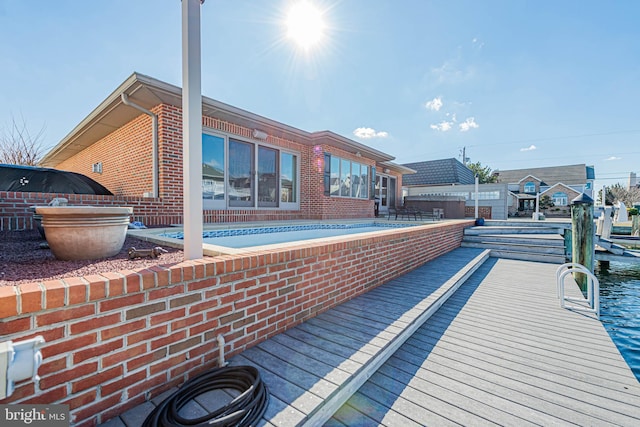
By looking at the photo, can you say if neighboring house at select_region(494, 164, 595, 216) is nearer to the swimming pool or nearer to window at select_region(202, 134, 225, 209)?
the swimming pool

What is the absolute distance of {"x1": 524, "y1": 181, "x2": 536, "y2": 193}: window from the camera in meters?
29.6

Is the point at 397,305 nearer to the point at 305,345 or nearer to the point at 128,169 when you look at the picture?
the point at 305,345

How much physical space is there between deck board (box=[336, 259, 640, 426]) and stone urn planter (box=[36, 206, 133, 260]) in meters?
2.03

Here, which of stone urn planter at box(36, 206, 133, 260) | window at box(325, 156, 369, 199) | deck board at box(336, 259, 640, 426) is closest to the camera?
deck board at box(336, 259, 640, 426)

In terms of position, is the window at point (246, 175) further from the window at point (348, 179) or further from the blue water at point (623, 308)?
the blue water at point (623, 308)

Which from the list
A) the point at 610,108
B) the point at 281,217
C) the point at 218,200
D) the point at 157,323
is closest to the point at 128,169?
the point at 218,200

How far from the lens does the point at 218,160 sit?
249 inches

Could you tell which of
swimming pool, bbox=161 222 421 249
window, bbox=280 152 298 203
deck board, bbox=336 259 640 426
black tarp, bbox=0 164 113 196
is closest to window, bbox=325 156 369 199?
Result: window, bbox=280 152 298 203

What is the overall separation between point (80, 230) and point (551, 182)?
40334mm

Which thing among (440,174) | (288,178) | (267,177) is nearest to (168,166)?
(267,177)

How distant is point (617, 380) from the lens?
1.87m

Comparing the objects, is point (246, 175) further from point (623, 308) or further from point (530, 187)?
point (530, 187)

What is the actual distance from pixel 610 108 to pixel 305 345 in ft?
78.1

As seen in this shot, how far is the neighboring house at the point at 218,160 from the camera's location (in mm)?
5246
